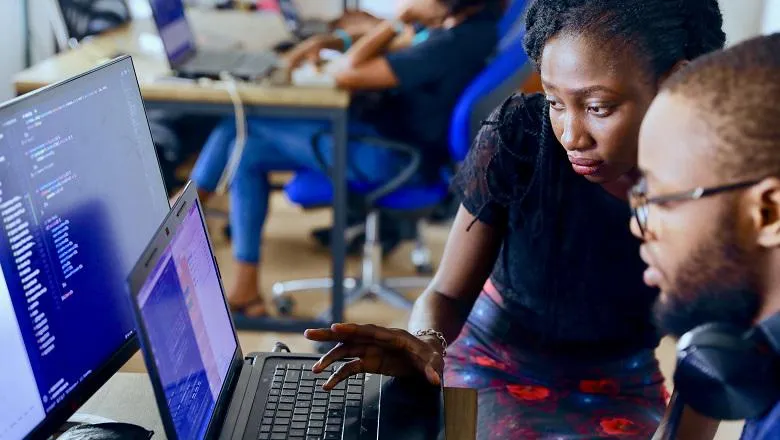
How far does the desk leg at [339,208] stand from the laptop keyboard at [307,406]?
1.36 metres

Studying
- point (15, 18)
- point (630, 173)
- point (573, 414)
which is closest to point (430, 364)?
point (573, 414)

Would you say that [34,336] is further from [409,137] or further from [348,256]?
[348,256]

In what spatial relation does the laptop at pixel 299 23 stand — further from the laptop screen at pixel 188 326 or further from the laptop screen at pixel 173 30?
the laptop screen at pixel 188 326

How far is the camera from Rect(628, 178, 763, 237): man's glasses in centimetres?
82

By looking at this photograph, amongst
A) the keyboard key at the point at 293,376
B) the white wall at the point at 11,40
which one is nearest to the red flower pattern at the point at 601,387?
the keyboard key at the point at 293,376

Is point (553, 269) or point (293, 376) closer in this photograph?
point (293, 376)

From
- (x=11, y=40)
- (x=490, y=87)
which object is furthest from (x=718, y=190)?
(x=11, y=40)

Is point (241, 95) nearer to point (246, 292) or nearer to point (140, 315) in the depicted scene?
point (246, 292)

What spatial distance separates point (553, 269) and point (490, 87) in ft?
3.48

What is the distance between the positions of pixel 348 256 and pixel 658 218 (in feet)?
8.42

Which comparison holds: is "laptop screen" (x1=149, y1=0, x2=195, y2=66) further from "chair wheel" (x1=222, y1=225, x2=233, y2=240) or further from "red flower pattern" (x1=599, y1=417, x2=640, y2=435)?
"red flower pattern" (x1=599, y1=417, x2=640, y2=435)

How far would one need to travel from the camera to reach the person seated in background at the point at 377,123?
259 cm

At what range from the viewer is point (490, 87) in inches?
95.7

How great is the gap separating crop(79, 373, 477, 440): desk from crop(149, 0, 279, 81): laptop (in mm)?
1521
